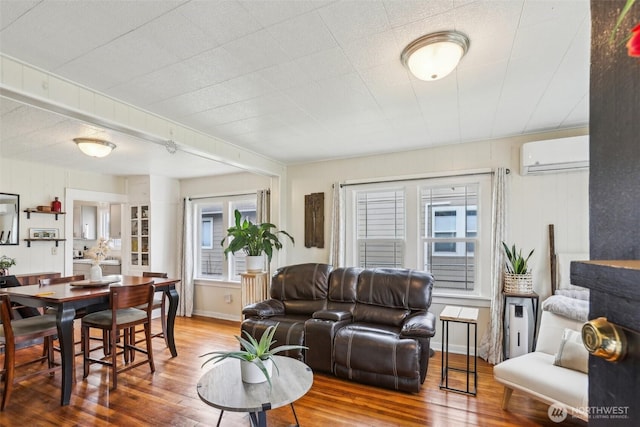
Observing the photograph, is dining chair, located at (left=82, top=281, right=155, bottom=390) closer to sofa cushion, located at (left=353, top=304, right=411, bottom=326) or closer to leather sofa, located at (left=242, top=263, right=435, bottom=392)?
leather sofa, located at (left=242, top=263, right=435, bottom=392)

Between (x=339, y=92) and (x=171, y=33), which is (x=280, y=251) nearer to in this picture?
(x=339, y=92)

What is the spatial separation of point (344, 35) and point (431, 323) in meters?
2.52

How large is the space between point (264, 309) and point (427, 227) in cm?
226

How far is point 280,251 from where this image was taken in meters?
4.97

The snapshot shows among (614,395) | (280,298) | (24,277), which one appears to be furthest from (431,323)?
(24,277)

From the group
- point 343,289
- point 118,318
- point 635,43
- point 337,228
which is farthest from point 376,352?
point 635,43

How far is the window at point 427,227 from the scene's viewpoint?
13.0 ft

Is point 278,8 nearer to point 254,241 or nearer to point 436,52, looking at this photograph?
point 436,52

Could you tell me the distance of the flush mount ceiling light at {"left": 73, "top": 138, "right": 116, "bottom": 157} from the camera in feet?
11.8

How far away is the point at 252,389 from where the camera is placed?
191 centimetres

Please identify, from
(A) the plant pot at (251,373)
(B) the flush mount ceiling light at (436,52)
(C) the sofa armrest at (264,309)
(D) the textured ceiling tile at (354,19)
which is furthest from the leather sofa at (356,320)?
(D) the textured ceiling tile at (354,19)

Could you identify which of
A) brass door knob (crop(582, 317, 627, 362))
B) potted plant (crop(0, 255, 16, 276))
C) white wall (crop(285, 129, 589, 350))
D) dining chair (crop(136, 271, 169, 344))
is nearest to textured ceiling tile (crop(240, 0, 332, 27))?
brass door knob (crop(582, 317, 627, 362))

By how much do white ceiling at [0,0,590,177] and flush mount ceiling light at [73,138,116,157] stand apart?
0.15 meters

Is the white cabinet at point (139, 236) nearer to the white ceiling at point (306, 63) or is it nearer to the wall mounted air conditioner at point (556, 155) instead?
the white ceiling at point (306, 63)
